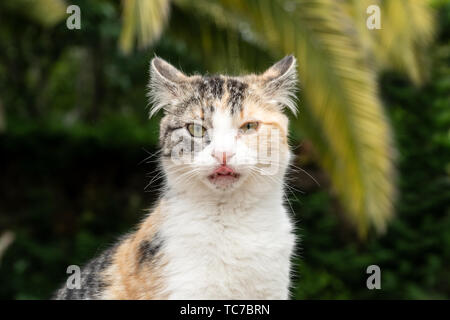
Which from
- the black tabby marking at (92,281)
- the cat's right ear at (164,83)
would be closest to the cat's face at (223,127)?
the cat's right ear at (164,83)

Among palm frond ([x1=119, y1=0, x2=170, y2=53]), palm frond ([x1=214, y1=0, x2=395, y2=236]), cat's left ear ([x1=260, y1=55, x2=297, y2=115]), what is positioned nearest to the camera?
cat's left ear ([x1=260, y1=55, x2=297, y2=115])

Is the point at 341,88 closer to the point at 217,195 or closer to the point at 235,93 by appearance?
the point at 235,93

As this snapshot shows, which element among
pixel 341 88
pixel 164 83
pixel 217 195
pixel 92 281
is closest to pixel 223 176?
pixel 217 195

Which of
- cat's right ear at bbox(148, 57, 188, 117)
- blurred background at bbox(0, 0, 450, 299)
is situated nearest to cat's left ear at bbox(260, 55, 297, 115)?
cat's right ear at bbox(148, 57, 188, 117)

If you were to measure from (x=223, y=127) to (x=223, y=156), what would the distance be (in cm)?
17

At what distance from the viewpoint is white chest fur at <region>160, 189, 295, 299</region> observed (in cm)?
261

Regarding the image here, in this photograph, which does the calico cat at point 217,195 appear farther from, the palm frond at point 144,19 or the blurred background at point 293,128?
the blurred background at point 293,128

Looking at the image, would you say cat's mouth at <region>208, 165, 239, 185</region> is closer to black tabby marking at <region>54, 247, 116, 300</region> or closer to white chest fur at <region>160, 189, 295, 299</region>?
white chest fur at <region>160, 189, 295, 299</region>

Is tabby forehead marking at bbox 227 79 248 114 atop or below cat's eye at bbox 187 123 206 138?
atop

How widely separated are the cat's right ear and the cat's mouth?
501mm

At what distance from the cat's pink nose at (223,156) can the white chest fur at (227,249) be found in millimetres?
355

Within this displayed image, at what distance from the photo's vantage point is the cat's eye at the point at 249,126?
2678 mm

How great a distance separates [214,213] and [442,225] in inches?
301

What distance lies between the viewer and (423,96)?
9789 millimetres
